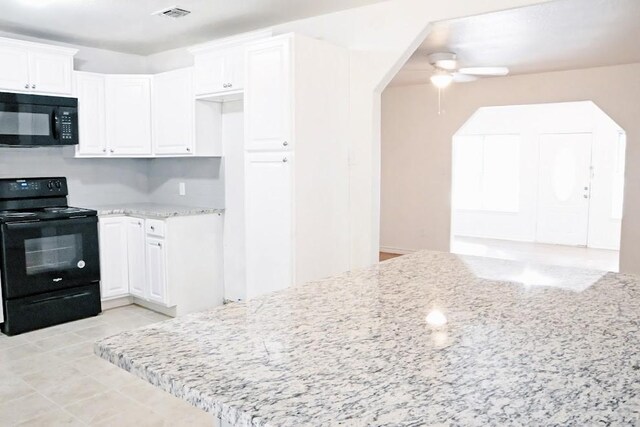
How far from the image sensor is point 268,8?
3.64 metres

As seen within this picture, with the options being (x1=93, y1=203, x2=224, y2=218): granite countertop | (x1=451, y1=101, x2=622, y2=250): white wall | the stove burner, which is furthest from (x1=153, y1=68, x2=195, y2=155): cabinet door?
(x1=451, y1=101, x2=622, y2=250): white wall

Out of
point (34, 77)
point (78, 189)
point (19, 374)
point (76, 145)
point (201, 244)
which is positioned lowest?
point (19, 374)

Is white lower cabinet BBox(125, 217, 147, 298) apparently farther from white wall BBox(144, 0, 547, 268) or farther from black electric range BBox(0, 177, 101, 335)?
white wall BBox(144, 0, 547, 268)

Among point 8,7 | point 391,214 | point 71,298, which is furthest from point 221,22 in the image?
point 391,214

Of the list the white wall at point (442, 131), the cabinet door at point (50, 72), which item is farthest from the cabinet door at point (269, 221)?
the white wall at point (442, 131)

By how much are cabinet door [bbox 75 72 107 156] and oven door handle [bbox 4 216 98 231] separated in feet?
2.21

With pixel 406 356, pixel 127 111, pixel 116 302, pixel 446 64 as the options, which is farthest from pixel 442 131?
pixel 406 356

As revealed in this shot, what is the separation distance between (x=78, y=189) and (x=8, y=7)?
5.63ft

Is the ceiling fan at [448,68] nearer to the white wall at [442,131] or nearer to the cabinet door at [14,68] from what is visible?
the white wall at [442,131]

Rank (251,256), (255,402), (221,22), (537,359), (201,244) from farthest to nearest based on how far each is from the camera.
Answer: (201,244)
(221,22)
(251,256)
(537,359)
(255,402)

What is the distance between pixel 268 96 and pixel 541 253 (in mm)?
6065

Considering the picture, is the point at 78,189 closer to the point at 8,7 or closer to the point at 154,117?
the point at 154,117

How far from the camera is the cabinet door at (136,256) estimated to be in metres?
4.46

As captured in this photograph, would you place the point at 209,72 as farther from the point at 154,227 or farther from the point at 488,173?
the point at 488,173
